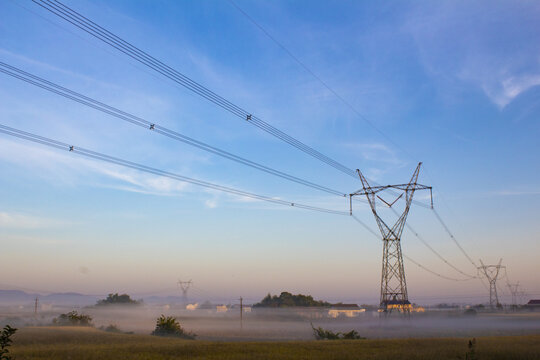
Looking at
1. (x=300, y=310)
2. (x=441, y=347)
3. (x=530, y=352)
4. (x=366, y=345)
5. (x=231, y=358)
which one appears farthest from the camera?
(x=300, y=310)

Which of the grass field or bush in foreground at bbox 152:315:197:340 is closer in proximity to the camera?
the grass field

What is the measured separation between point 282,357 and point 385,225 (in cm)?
3707

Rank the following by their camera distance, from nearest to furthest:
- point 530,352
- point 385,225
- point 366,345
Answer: point 530,352
point 366,345
point 385,225

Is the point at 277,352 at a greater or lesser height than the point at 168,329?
greater

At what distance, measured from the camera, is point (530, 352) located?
30.7 m

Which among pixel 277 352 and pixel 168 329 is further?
pixel 168 329

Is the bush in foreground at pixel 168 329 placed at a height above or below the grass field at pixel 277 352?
below

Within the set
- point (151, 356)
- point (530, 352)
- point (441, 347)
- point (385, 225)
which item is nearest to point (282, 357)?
point (151, 356)

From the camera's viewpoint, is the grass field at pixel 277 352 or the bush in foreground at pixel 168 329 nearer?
the grass field at pixel 277 352

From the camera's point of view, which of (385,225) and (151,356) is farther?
(385,225)

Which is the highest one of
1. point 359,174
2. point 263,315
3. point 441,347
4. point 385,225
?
point 359,174

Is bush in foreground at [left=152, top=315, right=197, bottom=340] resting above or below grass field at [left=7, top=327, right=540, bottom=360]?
below

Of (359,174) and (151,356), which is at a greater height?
(359,174)

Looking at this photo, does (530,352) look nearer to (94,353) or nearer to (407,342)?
(407,342)
